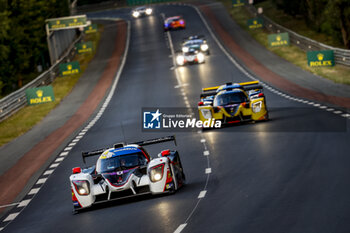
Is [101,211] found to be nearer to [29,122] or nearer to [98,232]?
[98,232]

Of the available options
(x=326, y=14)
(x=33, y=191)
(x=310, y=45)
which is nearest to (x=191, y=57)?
(x=310, y=45)

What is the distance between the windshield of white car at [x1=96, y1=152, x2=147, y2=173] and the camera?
18609 millimetres

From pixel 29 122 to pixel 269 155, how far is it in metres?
24.6

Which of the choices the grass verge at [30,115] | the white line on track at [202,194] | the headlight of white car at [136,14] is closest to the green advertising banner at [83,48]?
the grass verge at [30,115]

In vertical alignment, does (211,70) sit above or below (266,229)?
below

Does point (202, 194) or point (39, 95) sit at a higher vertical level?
point (202, 194)

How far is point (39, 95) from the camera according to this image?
168ft

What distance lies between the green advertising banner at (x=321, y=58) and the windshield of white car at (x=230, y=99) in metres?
21.3

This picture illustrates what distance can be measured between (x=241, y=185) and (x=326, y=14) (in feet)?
150

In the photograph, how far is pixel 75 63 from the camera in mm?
66750

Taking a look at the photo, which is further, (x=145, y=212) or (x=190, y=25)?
(x=190, y=25)

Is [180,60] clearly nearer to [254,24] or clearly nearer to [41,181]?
[254,24]

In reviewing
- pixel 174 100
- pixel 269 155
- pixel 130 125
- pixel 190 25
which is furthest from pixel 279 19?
pixel 269 155

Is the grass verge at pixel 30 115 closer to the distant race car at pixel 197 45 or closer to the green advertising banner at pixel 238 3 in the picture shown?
the distant race car at pixel 197 45
